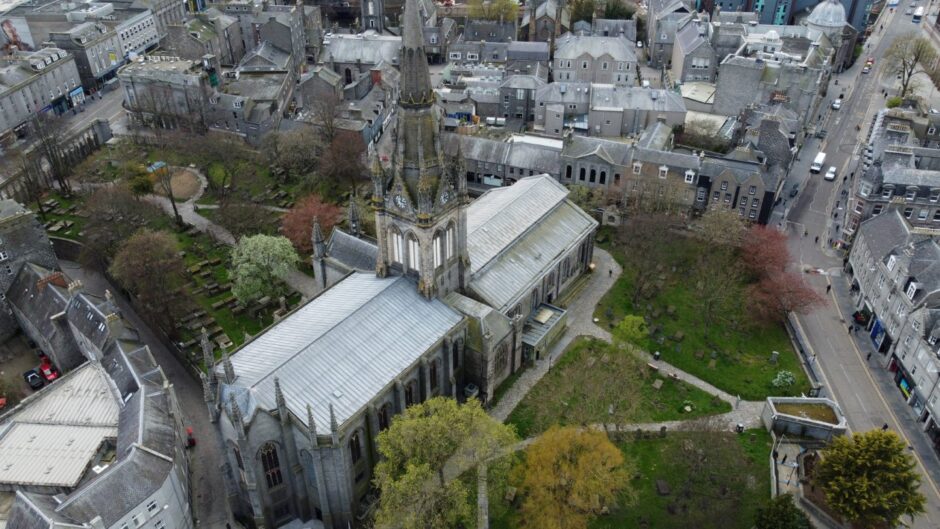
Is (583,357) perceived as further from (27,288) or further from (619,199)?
(27,288)

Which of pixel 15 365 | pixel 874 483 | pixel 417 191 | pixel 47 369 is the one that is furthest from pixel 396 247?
pixel 15 365

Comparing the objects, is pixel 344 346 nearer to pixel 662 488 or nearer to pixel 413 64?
pixel 413 64

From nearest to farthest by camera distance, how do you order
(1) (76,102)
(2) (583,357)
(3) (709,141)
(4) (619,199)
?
(2) (583,357)
(4) (619,199)
(3) (709,141)
(1) (76,102)

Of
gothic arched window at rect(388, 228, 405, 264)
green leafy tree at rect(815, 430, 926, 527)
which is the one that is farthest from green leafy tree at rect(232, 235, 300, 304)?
green leafy tree at rect(815, 430, 926, 527)

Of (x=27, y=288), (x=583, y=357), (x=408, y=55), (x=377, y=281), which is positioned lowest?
(x=583, y=357)

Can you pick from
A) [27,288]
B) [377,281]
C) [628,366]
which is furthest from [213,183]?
[628,366]

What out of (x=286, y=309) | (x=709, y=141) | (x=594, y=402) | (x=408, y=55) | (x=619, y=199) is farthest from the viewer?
(x=709, y=141)

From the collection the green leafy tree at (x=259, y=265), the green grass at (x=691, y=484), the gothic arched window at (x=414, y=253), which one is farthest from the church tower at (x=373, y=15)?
the green grass at (x=691, y=484)

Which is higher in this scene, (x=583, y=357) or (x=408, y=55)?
(x=408, y=55)

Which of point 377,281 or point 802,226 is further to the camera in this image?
point 802,226
